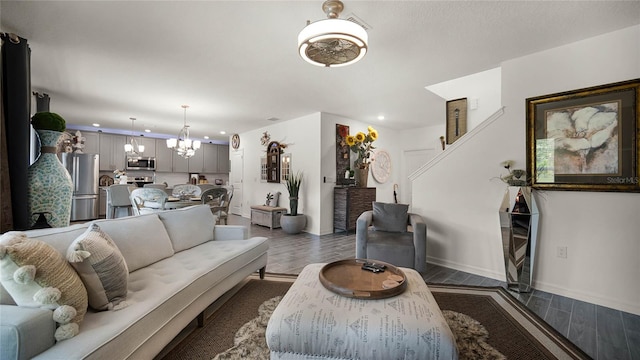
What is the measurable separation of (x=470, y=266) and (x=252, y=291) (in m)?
2.57

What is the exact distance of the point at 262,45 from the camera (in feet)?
8.45

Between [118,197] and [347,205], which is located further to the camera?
Result: [347,205]

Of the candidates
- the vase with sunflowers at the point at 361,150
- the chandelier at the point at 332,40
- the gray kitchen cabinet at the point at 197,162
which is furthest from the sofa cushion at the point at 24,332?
the gray kitchen cabinet at the point at 197,162

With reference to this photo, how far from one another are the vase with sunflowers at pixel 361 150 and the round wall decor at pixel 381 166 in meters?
0.65

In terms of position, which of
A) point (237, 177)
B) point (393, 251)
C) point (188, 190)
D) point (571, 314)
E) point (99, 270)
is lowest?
point (571, 314)

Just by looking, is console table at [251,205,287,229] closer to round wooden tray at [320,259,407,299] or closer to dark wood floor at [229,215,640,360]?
dark wood floor at [229,215,640,360]

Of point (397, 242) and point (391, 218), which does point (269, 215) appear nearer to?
point (391, 218)

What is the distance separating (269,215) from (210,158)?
5.04 metres

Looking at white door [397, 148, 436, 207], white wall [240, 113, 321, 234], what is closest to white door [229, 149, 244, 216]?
white wall [240, 113, 321, 234]

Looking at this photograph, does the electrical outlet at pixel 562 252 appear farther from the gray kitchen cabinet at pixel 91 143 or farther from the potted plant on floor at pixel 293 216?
the gray kitchen cabinet at pixel 91 143

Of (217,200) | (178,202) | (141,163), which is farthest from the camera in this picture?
(141,163)

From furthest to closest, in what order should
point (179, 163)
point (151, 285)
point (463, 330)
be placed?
point (179, 163) → point (463, 330) → point (151, 285)

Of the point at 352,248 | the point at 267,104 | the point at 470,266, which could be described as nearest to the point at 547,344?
the point at 470,266

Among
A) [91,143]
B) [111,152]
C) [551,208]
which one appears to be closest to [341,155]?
[551,208]
